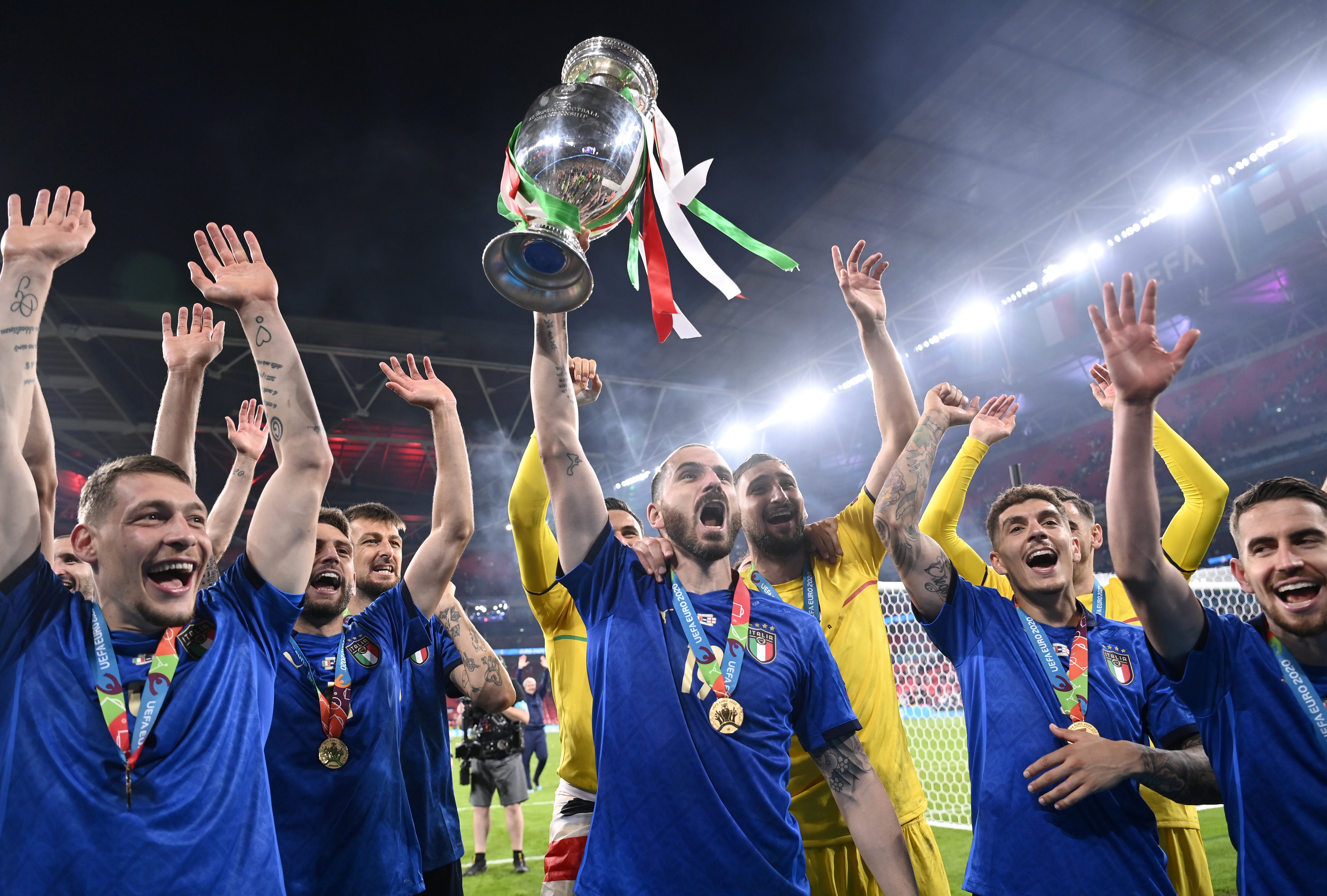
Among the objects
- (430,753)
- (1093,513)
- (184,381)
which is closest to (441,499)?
(184,381)

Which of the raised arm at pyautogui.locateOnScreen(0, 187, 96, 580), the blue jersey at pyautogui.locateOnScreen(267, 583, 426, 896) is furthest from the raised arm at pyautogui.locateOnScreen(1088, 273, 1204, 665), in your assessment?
the raised arm at pyautogui.locateOnScreen(0, 187, 96, 580)

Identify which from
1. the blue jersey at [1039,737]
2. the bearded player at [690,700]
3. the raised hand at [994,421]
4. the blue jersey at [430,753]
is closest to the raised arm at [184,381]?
the blue jersey at [430,753]

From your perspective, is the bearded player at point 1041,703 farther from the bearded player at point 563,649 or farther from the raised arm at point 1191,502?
the bearded player at point 563,649

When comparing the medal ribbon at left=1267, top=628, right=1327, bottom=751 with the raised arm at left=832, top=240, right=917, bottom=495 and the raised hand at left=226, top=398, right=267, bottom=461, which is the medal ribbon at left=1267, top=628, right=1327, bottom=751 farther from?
the raised hand at left=226, top=398, right=267, bottom=461

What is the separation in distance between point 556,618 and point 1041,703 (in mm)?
1846

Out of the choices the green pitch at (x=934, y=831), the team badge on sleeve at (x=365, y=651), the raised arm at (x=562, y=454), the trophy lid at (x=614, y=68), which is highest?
the trophy lid at (x=614, y=68)

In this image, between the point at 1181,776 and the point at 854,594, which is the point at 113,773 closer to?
the point at 854,594

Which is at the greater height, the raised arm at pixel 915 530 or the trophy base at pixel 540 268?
the trophy base at pixel 540 268

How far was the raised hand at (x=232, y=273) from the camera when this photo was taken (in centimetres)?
243

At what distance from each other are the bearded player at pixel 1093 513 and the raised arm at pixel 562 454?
65.1 inches

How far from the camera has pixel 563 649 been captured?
3305mm

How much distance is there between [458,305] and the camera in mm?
11578

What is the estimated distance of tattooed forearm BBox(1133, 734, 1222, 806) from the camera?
229 cm

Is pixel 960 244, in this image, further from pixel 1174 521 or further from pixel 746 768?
pixel 746 768
